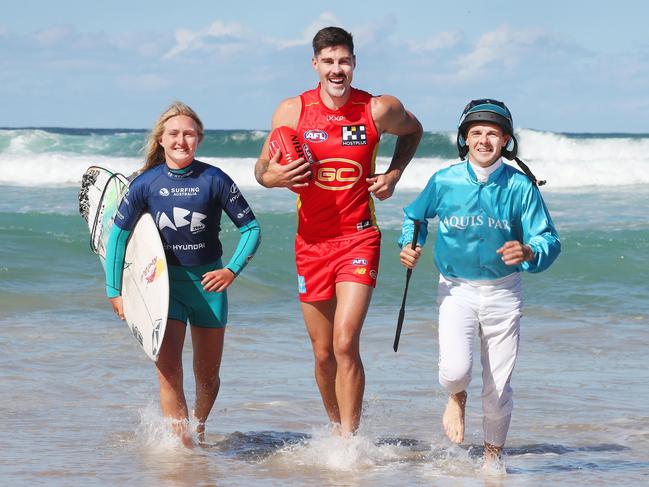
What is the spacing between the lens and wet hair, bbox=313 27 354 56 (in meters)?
5.86

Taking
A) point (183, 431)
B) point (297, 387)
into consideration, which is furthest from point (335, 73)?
point (297, 387)

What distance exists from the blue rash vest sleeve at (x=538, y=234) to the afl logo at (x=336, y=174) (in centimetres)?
100

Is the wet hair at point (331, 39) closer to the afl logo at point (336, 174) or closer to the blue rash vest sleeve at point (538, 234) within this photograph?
the afl logo at point (336, 174)

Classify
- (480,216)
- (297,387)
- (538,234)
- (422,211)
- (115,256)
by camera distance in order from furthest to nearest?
(297,387) < (115,256) < (422,211) < (480,216) < (538,234)

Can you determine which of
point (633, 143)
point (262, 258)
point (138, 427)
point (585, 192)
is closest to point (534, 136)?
point (633, 143)

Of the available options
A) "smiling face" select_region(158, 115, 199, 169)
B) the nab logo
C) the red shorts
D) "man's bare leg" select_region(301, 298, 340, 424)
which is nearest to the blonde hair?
"smiling face" select_region(158, 115, 199, 169)

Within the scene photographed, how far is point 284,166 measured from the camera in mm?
5684

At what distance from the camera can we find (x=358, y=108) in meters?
5.92

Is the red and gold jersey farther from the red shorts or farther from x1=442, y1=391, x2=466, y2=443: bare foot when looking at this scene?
A: x1=442, y1=391, x2=466, y2=443: bare foot

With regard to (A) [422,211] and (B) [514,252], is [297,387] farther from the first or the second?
(B) [514,252]

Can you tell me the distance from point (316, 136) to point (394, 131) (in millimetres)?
504

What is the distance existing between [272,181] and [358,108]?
0.63 metres

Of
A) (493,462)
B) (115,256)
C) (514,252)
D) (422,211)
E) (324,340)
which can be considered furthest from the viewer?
(324,340)

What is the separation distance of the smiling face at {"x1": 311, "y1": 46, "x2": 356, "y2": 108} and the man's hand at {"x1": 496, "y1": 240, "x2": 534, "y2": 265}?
1398 millimetres
